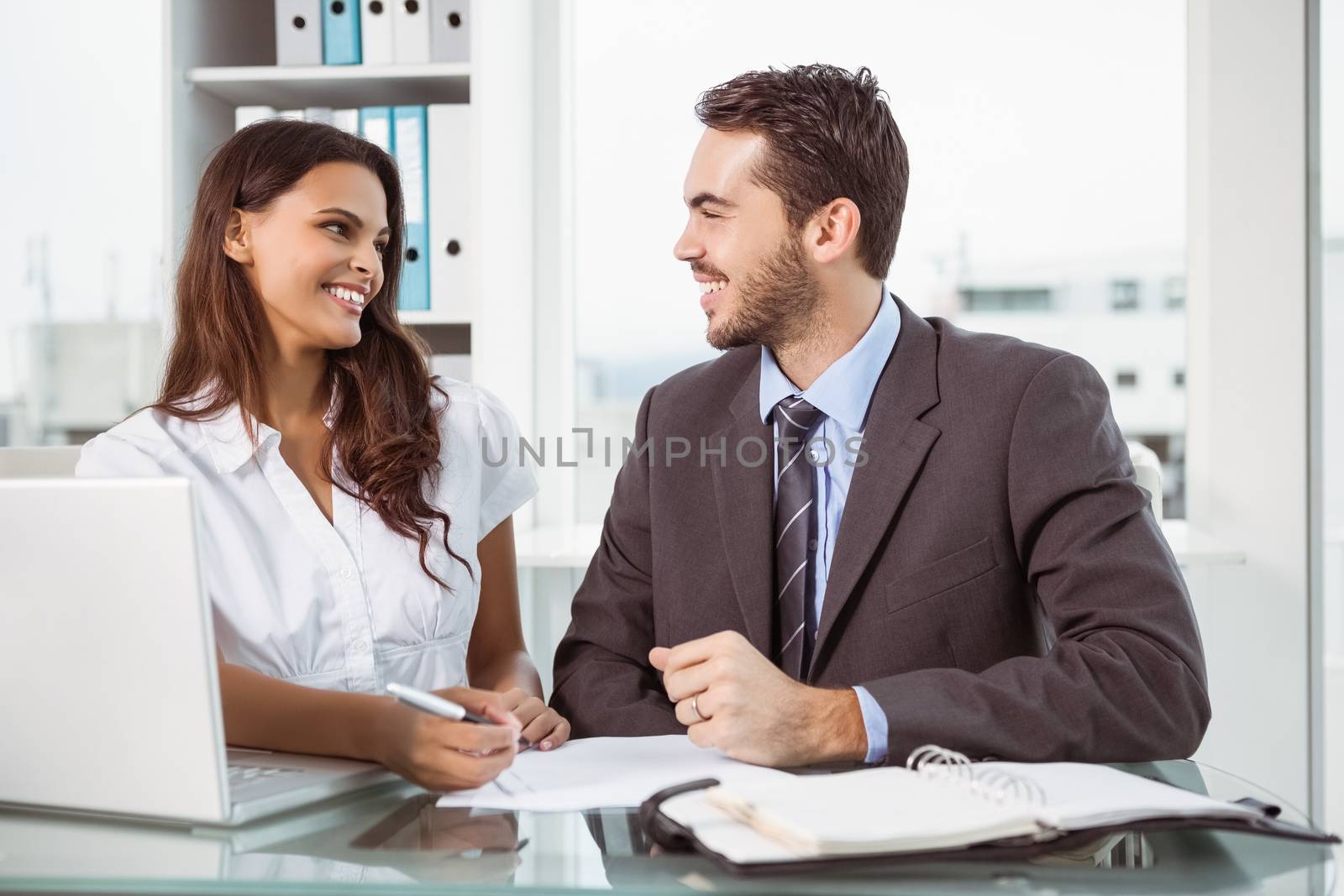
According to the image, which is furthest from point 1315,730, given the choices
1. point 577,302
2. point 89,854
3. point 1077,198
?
point 89,854

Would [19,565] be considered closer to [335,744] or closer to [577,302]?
[335,744]

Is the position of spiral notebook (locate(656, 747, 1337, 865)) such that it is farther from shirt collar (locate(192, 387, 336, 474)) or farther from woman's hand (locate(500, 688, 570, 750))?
shirt collar (locate(192, 387, 336, 474))

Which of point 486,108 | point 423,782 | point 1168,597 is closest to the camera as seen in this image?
point 423,782

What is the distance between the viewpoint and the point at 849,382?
152cm

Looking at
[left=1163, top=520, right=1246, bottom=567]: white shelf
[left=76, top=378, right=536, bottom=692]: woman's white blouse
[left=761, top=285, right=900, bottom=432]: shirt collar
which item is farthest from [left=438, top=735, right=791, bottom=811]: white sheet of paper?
[left=1163, top=520, right=1246, bottom=567]: white shelf

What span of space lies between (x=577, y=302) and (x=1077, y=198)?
1.15m

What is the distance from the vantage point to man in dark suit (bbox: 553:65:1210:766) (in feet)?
3.46

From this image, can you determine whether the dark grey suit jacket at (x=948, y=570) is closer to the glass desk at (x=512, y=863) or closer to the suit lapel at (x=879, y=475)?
the suit lapel at (x=879, y=475)

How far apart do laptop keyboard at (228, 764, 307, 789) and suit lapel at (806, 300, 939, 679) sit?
0.63m

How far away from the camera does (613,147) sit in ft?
8.95

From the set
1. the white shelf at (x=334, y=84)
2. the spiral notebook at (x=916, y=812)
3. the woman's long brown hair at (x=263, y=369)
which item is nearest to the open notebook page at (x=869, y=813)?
the spiral notebook at (x=916, y=812)

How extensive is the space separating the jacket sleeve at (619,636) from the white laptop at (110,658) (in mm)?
473

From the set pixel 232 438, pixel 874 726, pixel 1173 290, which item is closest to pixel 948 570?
pixel 874 726

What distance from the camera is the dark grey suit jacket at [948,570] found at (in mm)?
1093
